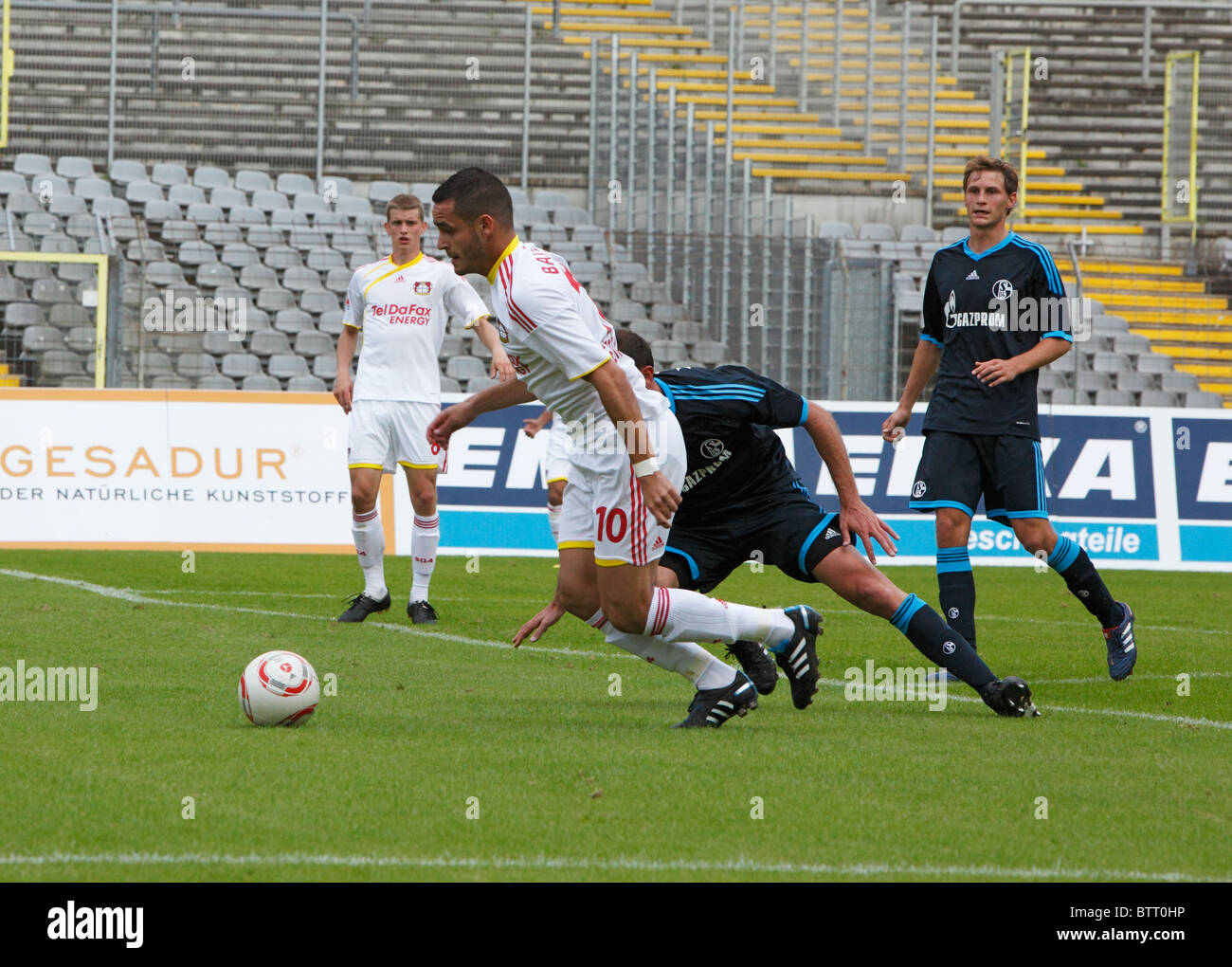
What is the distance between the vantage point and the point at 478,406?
6.23 metres

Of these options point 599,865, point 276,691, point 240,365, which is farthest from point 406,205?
point 240,365

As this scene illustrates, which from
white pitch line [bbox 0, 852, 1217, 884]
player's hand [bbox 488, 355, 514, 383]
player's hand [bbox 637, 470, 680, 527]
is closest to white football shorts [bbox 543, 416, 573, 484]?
player's hand [bbox 488, 355, 514, 383]

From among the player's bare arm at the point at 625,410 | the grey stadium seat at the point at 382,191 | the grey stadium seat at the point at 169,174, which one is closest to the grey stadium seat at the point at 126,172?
the grey stadium seat at the point at 169,174

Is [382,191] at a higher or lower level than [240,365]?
higher

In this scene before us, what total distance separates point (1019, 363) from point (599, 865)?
4.23 meters

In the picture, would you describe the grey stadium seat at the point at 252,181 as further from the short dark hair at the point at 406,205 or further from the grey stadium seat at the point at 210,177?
the short dark hair at the point at 406,205

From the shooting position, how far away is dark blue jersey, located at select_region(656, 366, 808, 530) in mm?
5859

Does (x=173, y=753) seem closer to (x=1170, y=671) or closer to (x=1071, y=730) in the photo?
(x=1071, y=730)

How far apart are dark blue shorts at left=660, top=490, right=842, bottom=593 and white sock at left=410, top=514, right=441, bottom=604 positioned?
3.19 metres

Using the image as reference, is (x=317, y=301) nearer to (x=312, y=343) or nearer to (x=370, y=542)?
(x=312, y=343)

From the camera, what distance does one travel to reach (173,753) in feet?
16.4

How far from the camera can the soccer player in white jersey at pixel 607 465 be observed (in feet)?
16.8
